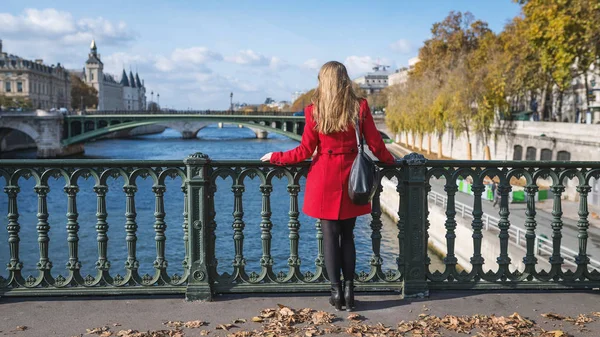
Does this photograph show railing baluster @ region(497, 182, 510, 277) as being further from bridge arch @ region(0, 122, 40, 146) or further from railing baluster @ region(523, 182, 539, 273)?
bridge arch @ region(0, 122, 40, 146)

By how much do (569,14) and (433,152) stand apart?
2871 centimetres

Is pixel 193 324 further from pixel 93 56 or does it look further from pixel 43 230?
pixel 93 56

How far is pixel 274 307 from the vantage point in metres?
5.30

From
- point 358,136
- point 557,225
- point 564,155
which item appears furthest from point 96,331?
point 564,155

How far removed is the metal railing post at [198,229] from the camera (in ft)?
17.9

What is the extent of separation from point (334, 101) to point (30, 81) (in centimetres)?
12330

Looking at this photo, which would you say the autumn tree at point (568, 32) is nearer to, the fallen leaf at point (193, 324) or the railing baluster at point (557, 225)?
the railing baluster at point (557, 225)

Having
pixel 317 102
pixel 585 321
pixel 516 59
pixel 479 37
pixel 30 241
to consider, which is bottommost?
pixel 30 241

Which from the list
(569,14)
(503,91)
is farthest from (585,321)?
(503,91)

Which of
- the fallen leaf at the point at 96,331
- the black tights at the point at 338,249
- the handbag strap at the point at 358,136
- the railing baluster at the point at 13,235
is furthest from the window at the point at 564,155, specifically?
the fallen leaf at the point at 96,331

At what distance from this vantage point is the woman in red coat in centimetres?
490

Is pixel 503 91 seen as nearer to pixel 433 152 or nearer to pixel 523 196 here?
pixel 523 196

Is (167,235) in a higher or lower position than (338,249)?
A: lower

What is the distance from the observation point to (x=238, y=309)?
525cm
